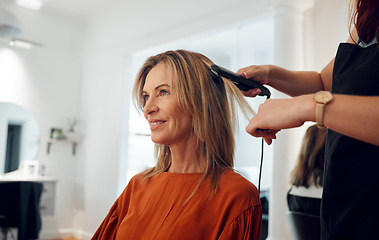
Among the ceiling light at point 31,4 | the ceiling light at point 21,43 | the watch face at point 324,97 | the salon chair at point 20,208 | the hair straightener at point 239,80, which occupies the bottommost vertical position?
the salon chair at point 20,208

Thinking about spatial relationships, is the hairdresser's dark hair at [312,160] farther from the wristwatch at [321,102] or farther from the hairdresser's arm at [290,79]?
the wristwatch at [321,102]

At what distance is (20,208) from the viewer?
346cm

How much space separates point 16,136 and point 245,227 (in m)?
4.30

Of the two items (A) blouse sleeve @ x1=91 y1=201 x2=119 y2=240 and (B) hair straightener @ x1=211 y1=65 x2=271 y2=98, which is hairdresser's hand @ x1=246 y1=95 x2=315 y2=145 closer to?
(B) hair straightener @ x1=211 y1=65 x2=271 y2=98

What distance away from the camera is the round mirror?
448 cm

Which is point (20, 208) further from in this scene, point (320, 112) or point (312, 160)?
point (320, 112)

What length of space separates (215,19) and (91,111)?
234 centimetres

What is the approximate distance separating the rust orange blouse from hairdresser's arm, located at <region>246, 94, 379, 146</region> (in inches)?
12.1

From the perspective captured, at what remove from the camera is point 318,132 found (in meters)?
2.07

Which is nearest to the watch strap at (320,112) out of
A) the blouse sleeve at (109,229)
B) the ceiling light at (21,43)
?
the blouse sleeve at (109,229)

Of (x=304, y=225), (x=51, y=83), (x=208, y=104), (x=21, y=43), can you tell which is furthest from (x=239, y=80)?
(x=51, y=83)

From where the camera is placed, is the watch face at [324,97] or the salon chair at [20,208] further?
the salon chair at [20,208]

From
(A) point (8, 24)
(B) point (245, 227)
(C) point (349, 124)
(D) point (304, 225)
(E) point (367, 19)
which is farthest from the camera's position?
(A) point (8, 24)

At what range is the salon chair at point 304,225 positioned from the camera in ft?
5.87
